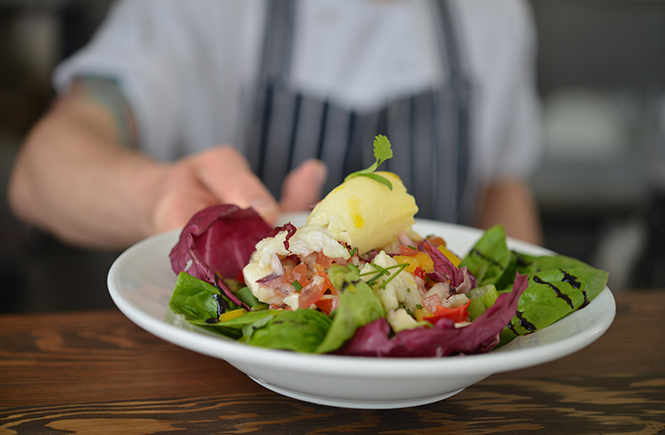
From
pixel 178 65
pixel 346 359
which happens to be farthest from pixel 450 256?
pixel 178 65

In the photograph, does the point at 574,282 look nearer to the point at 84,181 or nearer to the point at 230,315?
the point at 230,315

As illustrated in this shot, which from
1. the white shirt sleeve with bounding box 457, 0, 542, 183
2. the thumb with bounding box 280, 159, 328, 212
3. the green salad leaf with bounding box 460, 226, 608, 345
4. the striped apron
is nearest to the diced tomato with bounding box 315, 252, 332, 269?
the green salad leaf with bounding box 460, 226, 608, 345

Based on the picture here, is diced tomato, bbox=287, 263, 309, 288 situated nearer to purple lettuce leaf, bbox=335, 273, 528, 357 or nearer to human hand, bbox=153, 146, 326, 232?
purple lettuce leaf, bbox=335, 273, 528, 357

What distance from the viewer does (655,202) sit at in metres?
3.37

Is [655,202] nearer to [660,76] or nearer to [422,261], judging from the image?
[660,76]

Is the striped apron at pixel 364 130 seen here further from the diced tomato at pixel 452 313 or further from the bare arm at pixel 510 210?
the diced tomato at pixel 452 313

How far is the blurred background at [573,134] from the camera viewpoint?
301 centimetres

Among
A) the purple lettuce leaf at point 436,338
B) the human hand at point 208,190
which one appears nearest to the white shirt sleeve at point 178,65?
the human hand at point 208,190

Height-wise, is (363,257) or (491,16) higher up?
(491,16)

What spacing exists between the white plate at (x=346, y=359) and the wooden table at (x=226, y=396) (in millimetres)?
34

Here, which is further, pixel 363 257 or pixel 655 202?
pixel 655 202

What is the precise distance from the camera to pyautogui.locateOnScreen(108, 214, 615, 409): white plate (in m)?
0.45

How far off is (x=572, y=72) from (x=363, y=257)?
4108 mm

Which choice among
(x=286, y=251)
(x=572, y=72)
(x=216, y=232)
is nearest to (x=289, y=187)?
(x=216, y=232)
